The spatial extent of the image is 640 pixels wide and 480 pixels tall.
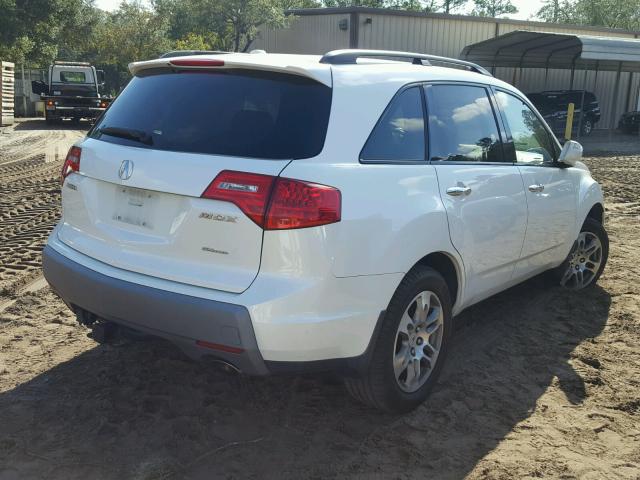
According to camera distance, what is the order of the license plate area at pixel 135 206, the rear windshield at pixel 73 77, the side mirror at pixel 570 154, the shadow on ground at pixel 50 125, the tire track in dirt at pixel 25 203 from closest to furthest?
the license plate area at pixel 135 206, the side mirror at pixel 570 154, the tire track in dirt at pixel 25 203, the shadow on ground at pixel 50 125, the rear windshield at pixel 73 77

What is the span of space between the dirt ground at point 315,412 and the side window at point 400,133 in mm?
1393

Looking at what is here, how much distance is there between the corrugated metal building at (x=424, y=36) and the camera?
2577 centimetres

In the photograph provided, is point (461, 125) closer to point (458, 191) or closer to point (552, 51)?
point (458, 191)

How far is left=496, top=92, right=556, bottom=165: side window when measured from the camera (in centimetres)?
435

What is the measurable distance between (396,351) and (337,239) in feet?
2.71

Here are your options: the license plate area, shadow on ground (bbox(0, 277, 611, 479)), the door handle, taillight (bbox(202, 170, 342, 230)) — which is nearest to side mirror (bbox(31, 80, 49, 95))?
shadow on ground (bbox(0, 277, 611, 479))

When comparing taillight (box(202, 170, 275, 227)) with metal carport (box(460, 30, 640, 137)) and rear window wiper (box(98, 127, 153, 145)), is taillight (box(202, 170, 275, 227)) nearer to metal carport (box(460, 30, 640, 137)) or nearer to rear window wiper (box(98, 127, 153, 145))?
rear window wiper (box(98, 127, 153, 145))

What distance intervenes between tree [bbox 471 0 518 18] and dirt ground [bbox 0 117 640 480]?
70329mm

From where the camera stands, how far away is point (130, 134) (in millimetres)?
3238

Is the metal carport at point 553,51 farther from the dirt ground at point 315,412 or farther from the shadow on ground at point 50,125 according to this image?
the dirt ground at point 315,412

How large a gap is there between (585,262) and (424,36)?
23375mm

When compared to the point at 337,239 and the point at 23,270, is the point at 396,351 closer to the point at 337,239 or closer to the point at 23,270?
the point at 337,239

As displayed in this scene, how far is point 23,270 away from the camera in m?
5.62

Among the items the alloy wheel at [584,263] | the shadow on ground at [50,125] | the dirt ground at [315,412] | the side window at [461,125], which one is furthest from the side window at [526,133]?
the shadow on ground at [50,125]
